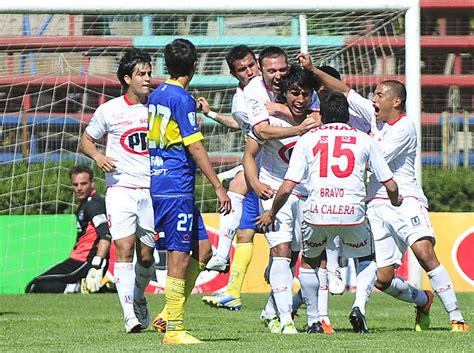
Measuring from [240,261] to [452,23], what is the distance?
794 cm

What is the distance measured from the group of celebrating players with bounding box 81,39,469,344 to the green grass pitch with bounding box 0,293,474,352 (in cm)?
35

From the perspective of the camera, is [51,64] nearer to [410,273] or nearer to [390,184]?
[410,273]

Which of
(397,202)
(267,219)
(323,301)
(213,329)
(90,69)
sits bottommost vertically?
(213,329)

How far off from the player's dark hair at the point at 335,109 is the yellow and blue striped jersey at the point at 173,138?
1152 millimetres

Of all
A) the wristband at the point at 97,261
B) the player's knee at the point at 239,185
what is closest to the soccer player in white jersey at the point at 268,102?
the player's knee at the point at 239,185

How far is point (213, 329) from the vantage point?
10.9 meters

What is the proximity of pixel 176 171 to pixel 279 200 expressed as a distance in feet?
3.16

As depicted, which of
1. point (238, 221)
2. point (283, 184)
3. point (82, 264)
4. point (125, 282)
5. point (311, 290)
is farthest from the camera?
point (82, 264)

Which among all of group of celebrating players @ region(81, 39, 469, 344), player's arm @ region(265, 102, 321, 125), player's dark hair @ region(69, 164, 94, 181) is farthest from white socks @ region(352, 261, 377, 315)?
player's dark hair @ region(69, 164, 94, 181)

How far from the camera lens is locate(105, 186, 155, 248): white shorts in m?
10.6

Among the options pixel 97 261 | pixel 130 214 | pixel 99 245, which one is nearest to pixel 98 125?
pixel 130 214

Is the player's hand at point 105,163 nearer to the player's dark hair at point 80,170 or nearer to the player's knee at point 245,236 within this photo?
the player's knee at point 245,236

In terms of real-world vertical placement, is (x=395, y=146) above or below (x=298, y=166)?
above

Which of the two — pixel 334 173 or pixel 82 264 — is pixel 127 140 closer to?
pixel 334 173
